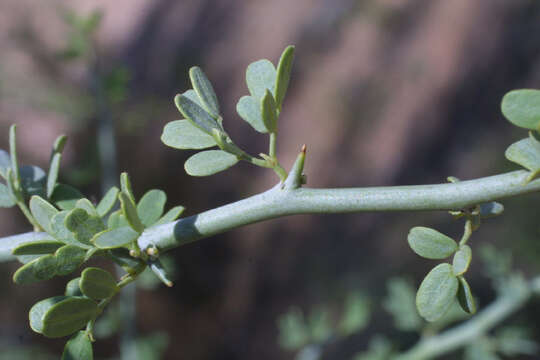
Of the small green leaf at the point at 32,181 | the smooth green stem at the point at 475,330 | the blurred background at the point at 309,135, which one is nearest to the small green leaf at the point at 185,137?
the small green leaf at the point at 32,181

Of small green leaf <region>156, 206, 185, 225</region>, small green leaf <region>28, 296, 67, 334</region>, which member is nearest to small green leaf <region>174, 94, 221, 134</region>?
small green leaf <region>156, 206, 185, 225</region>

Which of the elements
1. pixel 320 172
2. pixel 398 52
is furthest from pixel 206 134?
pixel 398 52

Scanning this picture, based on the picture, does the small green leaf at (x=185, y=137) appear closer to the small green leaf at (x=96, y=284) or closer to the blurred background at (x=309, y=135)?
the small green leaf at (x=96, y=284)

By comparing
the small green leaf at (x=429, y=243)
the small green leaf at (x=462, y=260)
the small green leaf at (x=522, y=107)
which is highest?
the small green leaf at (x=522, y=107)

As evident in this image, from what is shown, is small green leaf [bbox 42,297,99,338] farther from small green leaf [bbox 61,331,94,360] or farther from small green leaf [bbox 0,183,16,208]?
small green leaf [bbox 0,183,16,208]

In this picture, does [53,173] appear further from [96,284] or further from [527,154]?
[527,154]

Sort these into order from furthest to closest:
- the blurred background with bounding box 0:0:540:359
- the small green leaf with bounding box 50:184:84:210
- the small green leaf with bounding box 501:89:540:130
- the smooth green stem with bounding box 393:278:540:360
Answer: the blurred background with bounding box 0:0:540:359 < the smooth green stem with bounding box 393:278:540:360 < the small green leaf with bounding box 50:184:84:210 < the small green leaf with bounding box 501:89:540:130

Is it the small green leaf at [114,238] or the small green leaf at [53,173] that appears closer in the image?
the small green leaf at [114,238]
